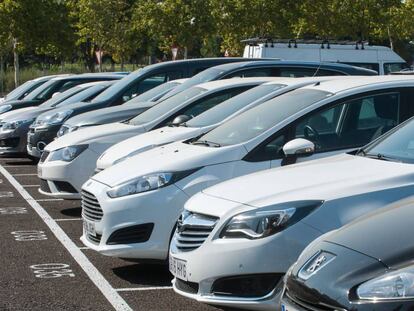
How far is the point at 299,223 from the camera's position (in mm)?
5699

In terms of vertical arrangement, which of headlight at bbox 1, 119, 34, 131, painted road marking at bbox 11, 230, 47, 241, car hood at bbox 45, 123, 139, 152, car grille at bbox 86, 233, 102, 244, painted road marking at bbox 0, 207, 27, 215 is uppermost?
car hood at bbox 45, 123, 139, 152

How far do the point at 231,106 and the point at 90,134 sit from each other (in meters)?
2.35

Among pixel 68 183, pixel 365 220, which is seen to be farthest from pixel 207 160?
pixel 68 183

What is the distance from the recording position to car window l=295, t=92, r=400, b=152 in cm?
767

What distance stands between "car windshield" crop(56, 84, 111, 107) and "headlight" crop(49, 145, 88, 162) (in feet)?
20.5

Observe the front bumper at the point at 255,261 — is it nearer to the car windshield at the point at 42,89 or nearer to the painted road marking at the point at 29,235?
the painted road marking at the point at 29,235

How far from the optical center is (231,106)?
31.4 ft

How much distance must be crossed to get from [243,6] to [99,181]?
26.3 m

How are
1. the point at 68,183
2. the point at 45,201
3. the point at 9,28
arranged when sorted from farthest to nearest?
the point at 9,28 < the point at 45,201 < the point at 68,183

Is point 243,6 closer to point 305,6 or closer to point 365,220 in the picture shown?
point 305,6

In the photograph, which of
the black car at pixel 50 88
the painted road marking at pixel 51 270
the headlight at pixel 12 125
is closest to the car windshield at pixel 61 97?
the headlight at pixel 12 125

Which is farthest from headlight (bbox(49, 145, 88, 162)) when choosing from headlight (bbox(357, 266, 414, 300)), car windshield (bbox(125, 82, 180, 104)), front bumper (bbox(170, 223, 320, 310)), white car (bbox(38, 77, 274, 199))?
headlight (bbox(357, 266, 414, 300))

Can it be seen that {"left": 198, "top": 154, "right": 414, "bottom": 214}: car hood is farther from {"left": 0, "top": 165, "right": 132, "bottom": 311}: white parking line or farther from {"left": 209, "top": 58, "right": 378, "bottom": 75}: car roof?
{"left": 209, "top": 58, "right": 378, "bottom": 75}: car roof

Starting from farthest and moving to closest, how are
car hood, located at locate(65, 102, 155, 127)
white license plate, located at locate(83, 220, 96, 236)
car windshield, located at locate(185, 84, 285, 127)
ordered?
car hood, located at locate(65, 102, 155, 127) → car windshield, located at locate(185, 84, 285, 127) → white license plate, located at locate(83, 220, 96, 236)
